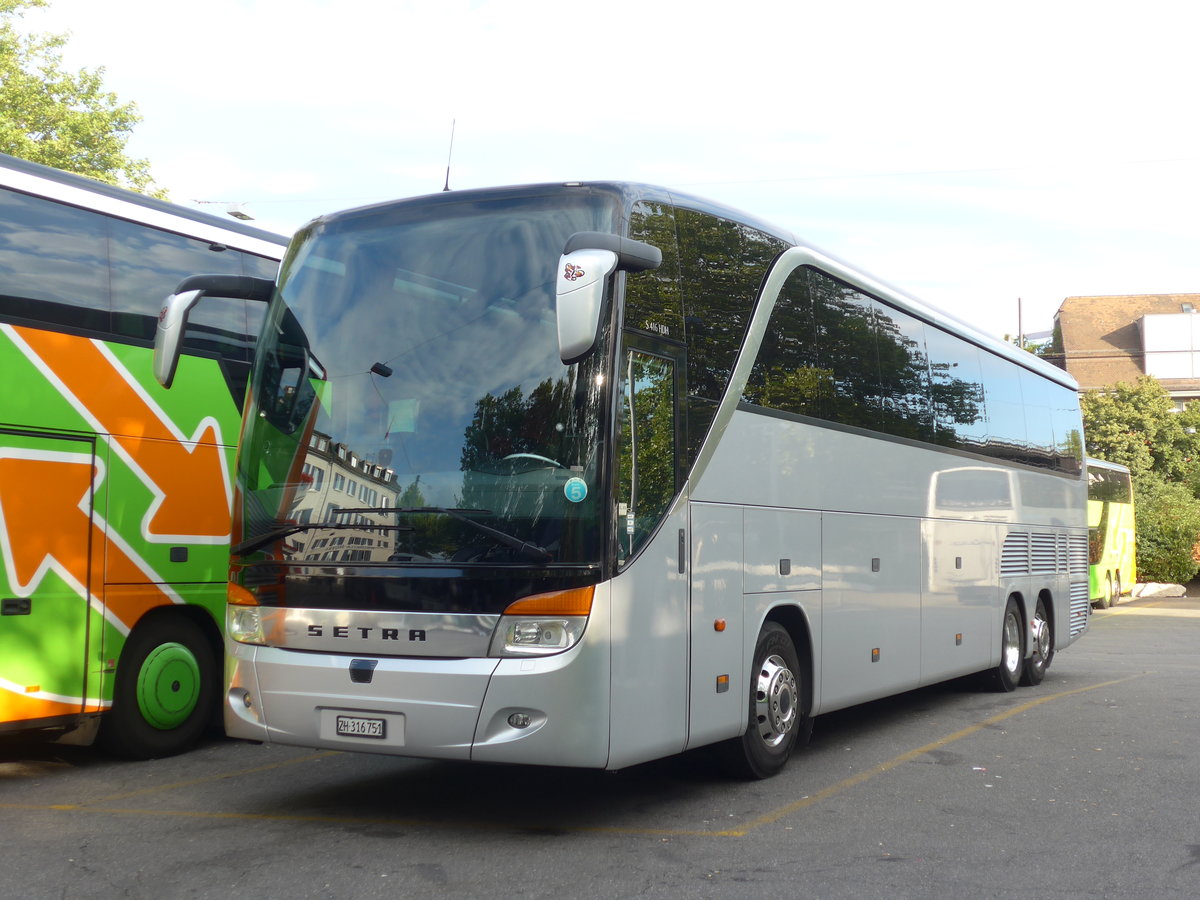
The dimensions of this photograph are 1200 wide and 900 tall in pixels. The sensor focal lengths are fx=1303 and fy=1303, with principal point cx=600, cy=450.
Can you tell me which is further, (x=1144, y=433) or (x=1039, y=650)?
(x=1144, y=433)

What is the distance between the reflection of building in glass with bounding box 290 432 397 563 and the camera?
658cm

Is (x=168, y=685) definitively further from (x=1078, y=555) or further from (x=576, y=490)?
(x=1078, y=555)

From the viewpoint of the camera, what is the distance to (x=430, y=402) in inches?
259

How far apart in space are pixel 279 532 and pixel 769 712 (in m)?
3.27

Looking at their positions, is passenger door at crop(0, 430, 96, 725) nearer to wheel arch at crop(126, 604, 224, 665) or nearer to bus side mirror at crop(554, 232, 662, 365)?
wheel arch at crop(126, 604, 224, 665)

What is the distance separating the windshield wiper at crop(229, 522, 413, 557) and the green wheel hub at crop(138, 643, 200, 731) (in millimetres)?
2508

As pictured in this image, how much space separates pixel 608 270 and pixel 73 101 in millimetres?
31923

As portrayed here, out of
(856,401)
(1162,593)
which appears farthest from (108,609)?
(1162,593)

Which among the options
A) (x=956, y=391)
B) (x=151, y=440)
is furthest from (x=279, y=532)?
(x=956, y=391)

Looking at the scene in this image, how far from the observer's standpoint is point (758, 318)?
27.0 feet

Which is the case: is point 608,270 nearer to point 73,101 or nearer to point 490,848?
point 490,848

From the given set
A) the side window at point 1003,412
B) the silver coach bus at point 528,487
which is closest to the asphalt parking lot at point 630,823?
the silver coach bus at point 528,487

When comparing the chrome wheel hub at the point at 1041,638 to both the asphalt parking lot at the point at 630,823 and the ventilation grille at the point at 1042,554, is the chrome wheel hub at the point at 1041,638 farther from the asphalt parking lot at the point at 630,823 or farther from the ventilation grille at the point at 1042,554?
the asphalt parking lot at the point at 630,823

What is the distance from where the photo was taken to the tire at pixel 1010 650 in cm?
1355
